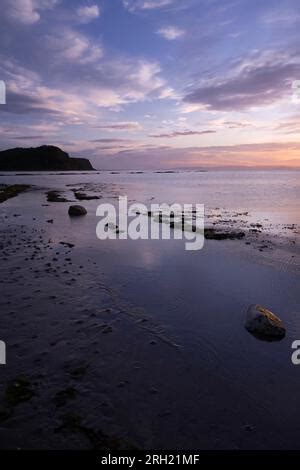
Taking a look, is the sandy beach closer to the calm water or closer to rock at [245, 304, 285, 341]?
rock at [245, 304, 285, 341]

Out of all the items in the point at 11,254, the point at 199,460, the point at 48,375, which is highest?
the point at 11,254

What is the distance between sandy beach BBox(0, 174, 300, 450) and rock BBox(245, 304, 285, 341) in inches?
11.0

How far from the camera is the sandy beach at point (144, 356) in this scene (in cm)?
496

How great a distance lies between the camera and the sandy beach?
4.96 metres

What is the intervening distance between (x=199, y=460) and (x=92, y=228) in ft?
61.4

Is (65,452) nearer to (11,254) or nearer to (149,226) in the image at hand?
(11,254)

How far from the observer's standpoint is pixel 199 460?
459 cm

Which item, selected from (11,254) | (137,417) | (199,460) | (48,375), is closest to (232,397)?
(199,460)

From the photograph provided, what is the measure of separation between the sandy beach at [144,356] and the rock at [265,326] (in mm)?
279

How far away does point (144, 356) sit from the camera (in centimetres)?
696

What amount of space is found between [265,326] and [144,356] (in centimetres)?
329

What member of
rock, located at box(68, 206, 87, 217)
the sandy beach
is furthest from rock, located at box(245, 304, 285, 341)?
rock, located at box(68, 206, 87, 217)

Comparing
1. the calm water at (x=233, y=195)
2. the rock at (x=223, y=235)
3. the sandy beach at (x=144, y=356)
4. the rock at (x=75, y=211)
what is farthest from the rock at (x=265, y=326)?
the rock at (x=75, y=211)

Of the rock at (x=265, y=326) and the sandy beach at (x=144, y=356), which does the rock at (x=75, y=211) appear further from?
the rock at (x=265, y=326)
